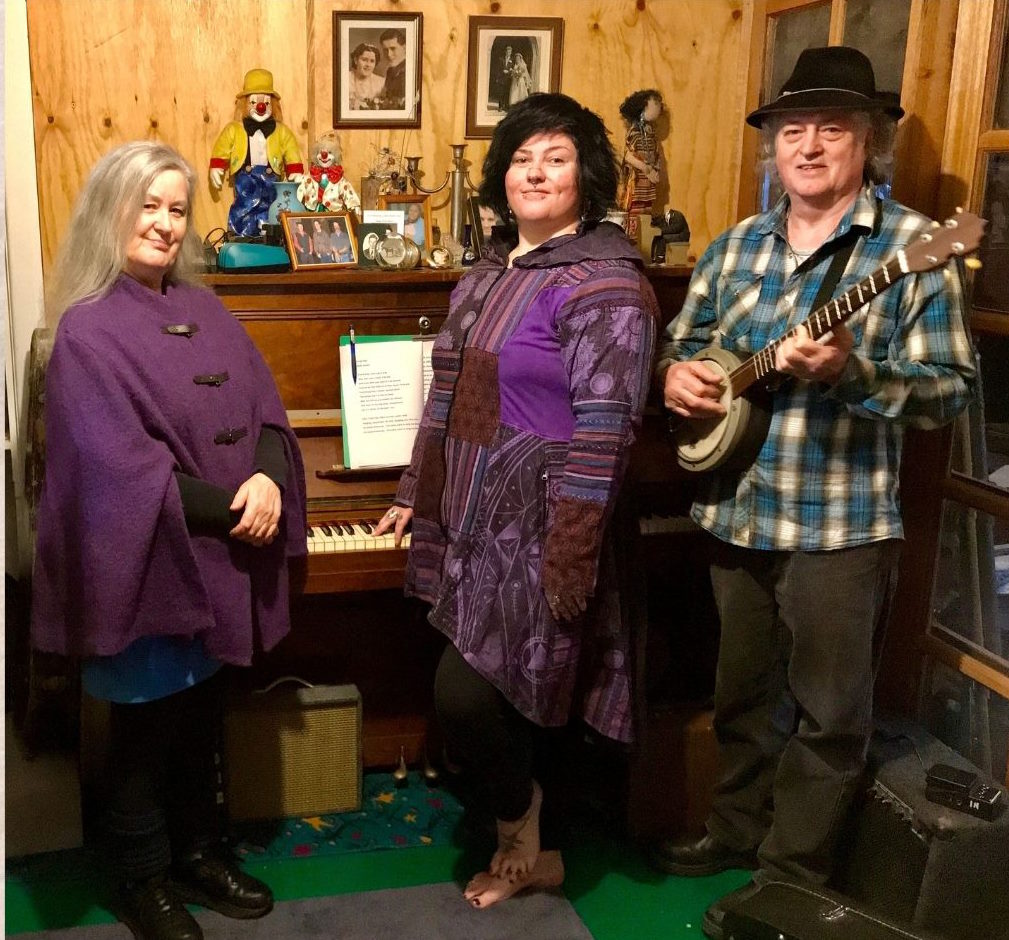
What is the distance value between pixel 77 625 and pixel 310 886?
79cm

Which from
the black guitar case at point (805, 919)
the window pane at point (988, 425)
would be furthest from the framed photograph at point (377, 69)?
the black guitar case at point (805, 919)

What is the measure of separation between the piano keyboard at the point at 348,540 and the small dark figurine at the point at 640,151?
3.38 ft

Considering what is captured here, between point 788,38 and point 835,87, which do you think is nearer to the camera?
point 835,87

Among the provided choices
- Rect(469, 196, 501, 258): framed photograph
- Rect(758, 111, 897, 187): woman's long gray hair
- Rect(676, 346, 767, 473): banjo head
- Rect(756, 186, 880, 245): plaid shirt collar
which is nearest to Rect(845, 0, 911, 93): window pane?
Rect(758, 111, 897, 187): woman's long gray hair

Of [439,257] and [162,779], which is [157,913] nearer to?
[162,779]

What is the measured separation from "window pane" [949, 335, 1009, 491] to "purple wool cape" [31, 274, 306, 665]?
1.37m

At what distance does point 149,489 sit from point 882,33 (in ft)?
5.51

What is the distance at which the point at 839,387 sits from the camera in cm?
173

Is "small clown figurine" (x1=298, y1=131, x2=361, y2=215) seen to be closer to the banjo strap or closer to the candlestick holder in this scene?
the candlestick holder

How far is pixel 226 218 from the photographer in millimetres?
2572

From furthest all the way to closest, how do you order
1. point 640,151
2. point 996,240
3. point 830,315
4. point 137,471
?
point 640,151, point 996,240, point 137,471, point 830,315

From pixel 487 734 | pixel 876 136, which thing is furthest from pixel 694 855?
pixel 876 136

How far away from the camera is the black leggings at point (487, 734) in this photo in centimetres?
197

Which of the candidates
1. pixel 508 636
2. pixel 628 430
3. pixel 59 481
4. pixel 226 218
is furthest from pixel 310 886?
pixel 226 218
